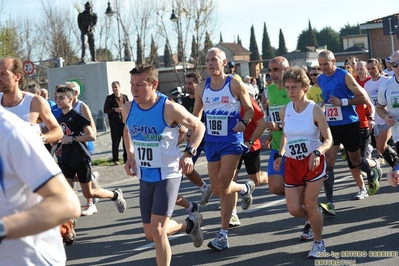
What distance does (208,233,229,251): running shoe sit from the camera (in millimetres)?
7281

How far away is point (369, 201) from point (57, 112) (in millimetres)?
4430

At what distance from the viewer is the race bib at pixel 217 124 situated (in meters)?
7.66

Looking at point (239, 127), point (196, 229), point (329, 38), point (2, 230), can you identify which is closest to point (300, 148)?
point (239, 127)

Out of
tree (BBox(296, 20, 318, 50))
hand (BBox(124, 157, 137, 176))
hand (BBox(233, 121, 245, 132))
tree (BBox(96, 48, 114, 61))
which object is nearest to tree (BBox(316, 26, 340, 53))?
tree (BBox(296, 20, 318, 50))

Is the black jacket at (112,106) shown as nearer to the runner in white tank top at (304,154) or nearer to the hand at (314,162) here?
the runner in white tank top at (304,154)

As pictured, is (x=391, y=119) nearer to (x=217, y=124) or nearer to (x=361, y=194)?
(x=217, y=124)

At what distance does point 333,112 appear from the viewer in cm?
912

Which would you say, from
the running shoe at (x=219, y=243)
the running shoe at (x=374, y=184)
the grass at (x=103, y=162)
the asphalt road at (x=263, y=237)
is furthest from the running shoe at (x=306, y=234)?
the grass at (x=103, y=162)

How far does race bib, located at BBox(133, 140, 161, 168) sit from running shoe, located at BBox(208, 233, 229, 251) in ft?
5.15

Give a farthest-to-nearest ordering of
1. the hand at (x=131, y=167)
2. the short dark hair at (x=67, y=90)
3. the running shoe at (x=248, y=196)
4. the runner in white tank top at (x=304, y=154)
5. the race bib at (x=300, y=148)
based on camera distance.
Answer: the short dark hair at (x=67, y=90), the running shoe at (x=248, y=196), the race bib at (x=300, y=148), the runner in white tank top at (x=304, y=154), the hand at (x=131, y=167)

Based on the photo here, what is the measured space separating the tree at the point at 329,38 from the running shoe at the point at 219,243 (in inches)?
5829

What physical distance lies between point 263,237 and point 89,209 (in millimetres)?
3517

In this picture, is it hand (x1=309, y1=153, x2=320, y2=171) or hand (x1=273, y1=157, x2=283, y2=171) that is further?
hand (x1=273, y1=157, x2=283, y2=171)

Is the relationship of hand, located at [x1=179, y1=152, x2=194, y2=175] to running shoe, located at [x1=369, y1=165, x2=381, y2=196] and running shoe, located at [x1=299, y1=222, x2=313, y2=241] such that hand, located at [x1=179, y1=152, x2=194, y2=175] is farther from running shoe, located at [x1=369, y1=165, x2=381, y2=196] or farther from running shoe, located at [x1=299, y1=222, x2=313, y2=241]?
running shoe, located at [x1=369, y1=165, x2=381, y2=196]
